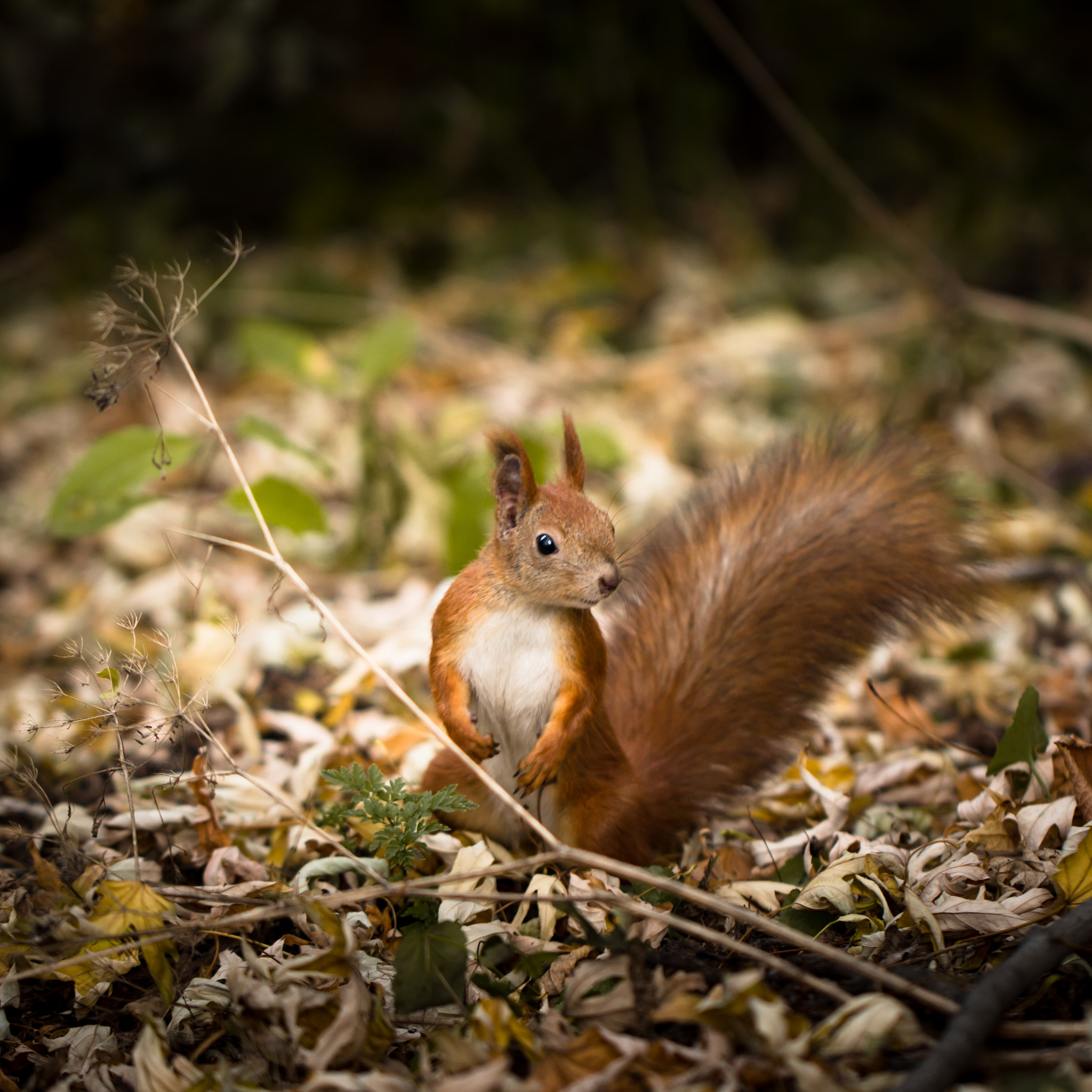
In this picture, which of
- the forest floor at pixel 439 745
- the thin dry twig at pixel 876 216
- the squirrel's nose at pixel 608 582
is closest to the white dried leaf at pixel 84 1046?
the forest floor at pixel 439 745

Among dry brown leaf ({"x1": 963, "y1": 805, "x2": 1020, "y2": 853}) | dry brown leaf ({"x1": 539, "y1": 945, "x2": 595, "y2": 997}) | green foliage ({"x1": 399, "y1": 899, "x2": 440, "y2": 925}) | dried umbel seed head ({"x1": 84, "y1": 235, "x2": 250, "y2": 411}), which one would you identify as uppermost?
dried umbel seed head ({"x1": 84, "y1": 235, "x2": 250, "y2": 411})

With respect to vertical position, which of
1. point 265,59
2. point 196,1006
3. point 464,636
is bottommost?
point 196,1006

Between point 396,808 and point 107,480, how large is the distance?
4.55ft

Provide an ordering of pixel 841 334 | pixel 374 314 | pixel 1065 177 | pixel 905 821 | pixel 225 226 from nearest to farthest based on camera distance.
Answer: pixel 905 821, pixel 841 334, pixel 374 314, pixel 1065 177, pixel 225 226

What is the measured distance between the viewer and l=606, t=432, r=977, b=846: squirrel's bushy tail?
204cm

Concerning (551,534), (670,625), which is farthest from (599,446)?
(551,534)

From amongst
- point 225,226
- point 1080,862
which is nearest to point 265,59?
point 225,226

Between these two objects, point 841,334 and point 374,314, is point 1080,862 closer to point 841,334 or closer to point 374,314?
point 841,334

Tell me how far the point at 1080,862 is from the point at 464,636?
1.09m

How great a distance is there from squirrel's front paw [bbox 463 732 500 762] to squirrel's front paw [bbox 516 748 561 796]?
0.06 metres

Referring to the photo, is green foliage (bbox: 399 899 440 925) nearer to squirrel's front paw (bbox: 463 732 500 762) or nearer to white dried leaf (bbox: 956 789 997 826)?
squirrel's front paw (bbox: 463 732 500 762)

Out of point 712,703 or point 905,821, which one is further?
point 905,821

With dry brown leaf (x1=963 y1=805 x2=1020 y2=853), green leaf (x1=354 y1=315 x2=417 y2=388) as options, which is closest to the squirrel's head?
dry brown leaf (x1=963 y1=805 x2=1020 y2=853)

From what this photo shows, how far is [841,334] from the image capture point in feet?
15.2
